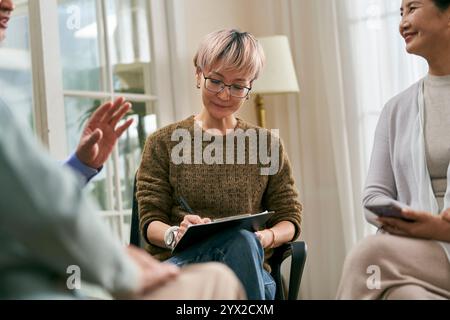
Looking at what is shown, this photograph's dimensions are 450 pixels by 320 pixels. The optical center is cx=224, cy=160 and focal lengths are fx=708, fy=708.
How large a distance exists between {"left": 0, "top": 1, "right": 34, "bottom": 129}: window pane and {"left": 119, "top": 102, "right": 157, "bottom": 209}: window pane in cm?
54

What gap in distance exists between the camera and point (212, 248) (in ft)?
5.74

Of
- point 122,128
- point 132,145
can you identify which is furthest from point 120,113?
point 132,145

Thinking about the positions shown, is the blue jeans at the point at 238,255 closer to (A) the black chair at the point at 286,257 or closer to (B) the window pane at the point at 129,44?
(A) the black chair at the point at 286,257

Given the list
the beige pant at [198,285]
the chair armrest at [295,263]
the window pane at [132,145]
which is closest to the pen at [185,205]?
the chair armrest at [295,263]

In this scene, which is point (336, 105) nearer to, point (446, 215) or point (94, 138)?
point (446, 215)

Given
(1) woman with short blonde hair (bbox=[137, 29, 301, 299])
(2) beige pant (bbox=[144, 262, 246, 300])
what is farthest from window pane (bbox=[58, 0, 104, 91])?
(2) beige pant (bbox=[144, 262, 246, 300])

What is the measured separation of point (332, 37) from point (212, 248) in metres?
2.10

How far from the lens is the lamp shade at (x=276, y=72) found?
11.2 feet

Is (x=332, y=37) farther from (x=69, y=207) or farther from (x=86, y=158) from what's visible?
(x=69, y=207)

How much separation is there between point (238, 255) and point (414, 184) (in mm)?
490

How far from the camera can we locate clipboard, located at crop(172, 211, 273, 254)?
166cm

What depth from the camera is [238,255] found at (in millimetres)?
1701

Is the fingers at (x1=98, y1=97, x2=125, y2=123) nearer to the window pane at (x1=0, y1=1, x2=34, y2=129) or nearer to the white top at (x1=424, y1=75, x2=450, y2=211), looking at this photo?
the white top at (x1=424, y1=75, x2=450, y2=211)
